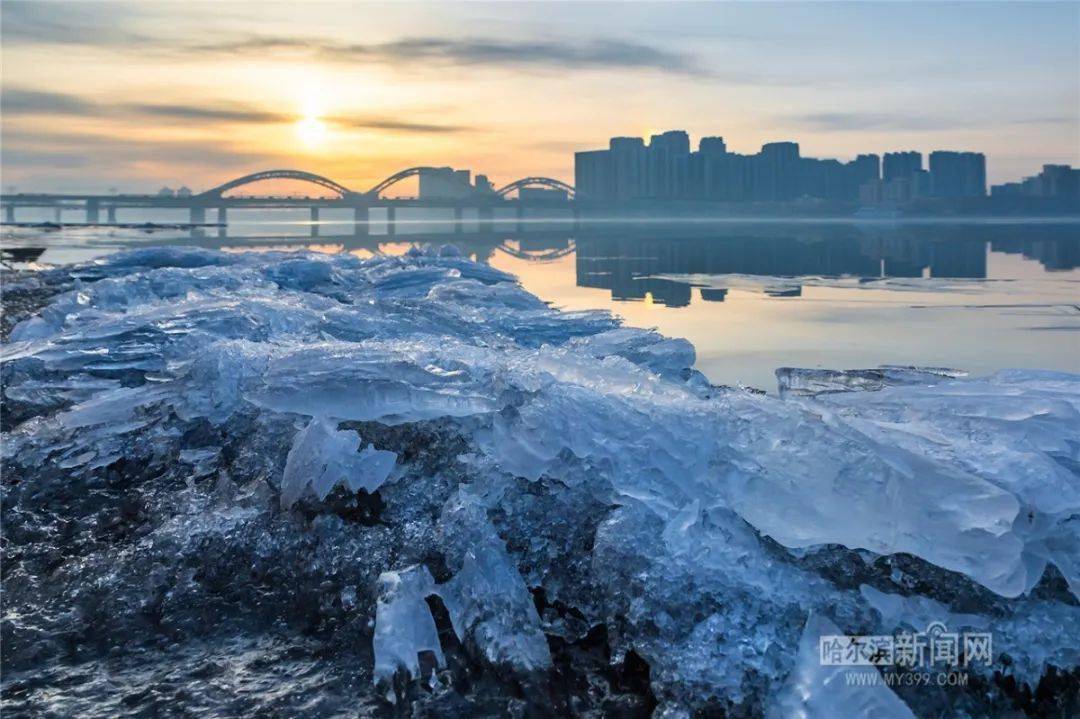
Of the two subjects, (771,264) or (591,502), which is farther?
(771,264)

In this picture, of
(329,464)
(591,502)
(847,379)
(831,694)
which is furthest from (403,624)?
(847,379)

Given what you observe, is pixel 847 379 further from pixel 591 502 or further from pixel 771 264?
pixel 771 264

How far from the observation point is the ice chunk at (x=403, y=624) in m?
2.17

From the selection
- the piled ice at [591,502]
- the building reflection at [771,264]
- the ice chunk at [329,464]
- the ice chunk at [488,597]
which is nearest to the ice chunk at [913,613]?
the piled ice at [591,502]

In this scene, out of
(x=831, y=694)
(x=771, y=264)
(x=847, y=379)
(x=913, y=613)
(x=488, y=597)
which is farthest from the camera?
(x=771, y=264)

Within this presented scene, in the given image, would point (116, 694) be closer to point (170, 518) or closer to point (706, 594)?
point (170, 518)

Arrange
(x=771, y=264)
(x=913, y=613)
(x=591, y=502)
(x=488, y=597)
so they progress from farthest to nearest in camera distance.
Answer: (x=771, y=264) → (x=591, y=502) → (x=488, y=597) → (x=913, y=613)

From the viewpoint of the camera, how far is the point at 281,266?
1003 centimetres

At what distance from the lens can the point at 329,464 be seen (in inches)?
115

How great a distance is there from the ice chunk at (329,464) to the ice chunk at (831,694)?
59.5 inches

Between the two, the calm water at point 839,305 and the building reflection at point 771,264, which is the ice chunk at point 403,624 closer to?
the calm water at point 839,305

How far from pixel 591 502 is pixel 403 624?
0.71 meters

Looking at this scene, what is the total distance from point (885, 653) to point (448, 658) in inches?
43.3

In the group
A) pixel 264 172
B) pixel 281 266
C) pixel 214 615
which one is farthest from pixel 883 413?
pixel 264 172
